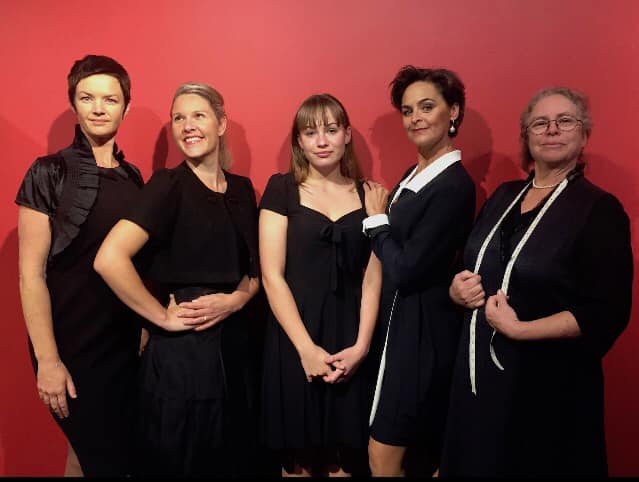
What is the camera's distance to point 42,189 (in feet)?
6.15

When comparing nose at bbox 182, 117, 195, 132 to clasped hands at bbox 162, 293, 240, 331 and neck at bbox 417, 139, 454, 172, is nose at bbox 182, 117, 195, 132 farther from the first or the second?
neck at bbox 417, 139, 454, 172

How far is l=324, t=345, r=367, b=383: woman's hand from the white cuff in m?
0.45

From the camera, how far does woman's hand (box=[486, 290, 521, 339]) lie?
1.68m

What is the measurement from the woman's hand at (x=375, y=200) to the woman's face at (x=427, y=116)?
9.4 inches

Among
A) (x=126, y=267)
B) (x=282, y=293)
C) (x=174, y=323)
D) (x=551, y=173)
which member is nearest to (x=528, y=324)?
(x=551, y=173)

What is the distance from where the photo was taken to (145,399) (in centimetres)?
193

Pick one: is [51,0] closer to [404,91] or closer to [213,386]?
[404,91]

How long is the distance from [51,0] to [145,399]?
181 centimetres

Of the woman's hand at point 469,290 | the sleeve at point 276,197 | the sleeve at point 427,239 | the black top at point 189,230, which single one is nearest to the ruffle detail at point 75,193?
the black top at point 189,230

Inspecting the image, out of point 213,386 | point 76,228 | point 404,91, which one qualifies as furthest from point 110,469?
point 404,91

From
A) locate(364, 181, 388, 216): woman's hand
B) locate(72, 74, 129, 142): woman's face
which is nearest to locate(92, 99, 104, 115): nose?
locate(72, 74, 129, 142): woman's face

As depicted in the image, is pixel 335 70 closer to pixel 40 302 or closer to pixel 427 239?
pixel 427 239

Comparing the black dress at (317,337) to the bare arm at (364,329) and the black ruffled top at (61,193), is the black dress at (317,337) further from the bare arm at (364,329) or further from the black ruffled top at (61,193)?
the black ruffled top at (61,193)

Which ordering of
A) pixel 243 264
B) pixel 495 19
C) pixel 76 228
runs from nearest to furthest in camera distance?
1. pixel 76 228
2. pixel 243 264
3. pixel 495 19
